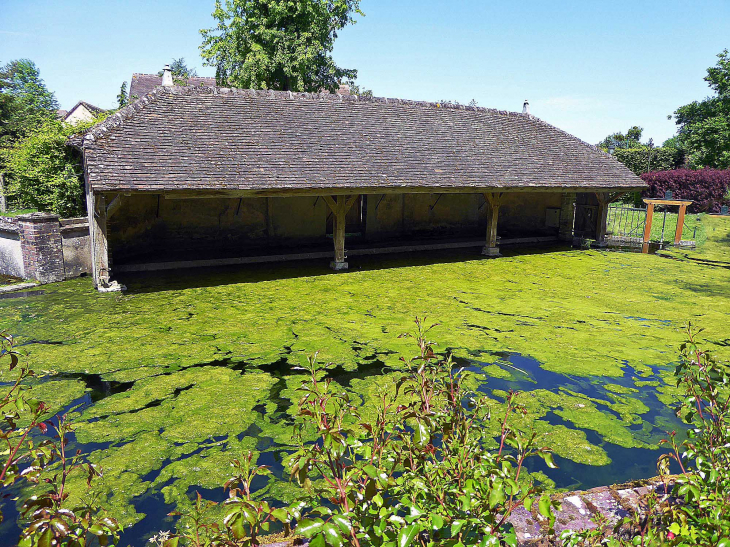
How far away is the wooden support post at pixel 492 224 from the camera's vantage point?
43.9ft

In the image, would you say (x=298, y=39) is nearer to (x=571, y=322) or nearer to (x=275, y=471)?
(x=571, y=322)

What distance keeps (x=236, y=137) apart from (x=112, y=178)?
10.3 feet

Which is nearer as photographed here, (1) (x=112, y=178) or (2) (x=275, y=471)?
(2) (x=275, y=471)

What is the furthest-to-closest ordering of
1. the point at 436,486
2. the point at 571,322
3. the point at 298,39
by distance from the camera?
the point at 298,39 → the point at 571,322 → the point at 436,486

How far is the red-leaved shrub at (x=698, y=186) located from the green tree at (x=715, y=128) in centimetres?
651

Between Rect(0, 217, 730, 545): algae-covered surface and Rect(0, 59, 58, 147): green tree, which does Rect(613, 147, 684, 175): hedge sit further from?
Rect(0, 59, 58, 147): green tree

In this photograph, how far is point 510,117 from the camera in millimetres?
16906

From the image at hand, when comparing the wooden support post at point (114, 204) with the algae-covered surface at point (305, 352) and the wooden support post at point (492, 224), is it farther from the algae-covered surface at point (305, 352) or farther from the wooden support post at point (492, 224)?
the wooden support post at point (492, 224)

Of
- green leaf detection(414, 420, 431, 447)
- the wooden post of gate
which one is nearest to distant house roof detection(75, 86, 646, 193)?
the wooden post of gate

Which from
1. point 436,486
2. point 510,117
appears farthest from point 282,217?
point 436,486

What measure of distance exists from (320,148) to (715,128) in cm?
2983

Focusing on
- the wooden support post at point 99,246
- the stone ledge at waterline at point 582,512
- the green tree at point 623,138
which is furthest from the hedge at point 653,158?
the stone ledge at waterline at point 582,512

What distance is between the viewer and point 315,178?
1059 centimetres

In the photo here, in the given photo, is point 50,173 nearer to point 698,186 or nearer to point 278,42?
point 278,42
